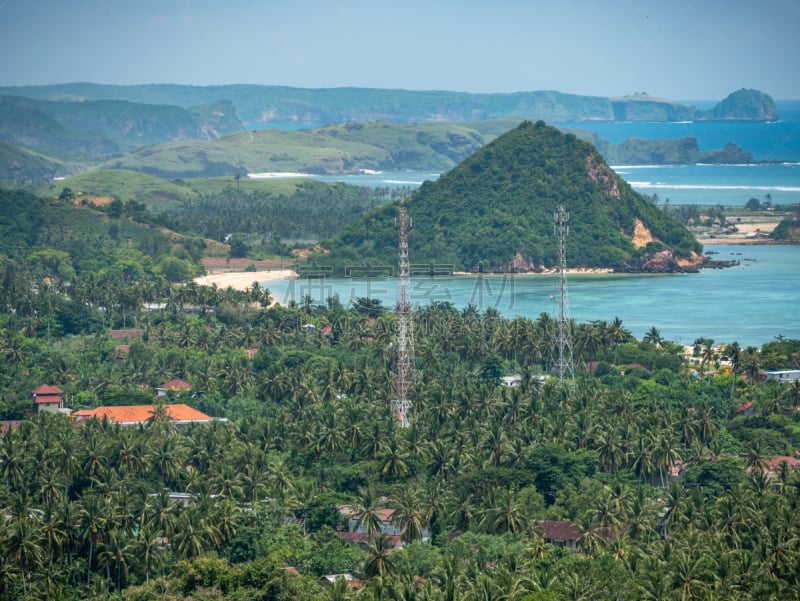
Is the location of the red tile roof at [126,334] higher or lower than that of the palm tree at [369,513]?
higher

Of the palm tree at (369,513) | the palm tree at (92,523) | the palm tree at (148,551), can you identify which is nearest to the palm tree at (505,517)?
the palm tree at (369,513)

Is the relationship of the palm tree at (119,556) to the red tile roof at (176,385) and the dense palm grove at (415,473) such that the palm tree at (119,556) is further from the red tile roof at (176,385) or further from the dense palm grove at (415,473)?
Answer: the red tile roof at (176,385)

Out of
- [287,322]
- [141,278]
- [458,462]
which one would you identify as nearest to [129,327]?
[287,322]

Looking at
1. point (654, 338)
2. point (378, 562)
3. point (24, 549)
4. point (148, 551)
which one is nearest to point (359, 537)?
point (378, 562)

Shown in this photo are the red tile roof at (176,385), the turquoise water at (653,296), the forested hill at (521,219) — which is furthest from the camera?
the forested hill at (521,219)

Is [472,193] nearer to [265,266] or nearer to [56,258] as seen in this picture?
[265,266]

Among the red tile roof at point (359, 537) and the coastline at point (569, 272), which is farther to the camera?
the coastline at point (569, 272)

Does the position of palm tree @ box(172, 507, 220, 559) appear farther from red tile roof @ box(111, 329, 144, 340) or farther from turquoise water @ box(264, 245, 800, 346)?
turquoise water @ box(264, 245, 800, 346)

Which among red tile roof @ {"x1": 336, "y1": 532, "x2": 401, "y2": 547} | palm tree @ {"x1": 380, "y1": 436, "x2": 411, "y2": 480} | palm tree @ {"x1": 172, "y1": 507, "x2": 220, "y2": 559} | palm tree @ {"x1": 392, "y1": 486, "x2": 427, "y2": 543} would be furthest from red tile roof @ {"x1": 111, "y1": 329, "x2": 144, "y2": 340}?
palm tree @ {"x1": 172, "y1": 507, "x2": 220, "y2": 559}
